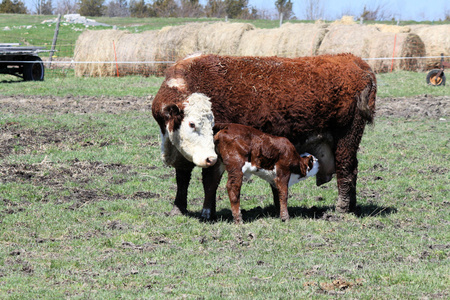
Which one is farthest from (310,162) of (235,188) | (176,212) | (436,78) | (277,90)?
(436,78)

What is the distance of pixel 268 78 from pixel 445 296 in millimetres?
3441

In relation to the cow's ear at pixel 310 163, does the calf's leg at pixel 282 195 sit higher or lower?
lower

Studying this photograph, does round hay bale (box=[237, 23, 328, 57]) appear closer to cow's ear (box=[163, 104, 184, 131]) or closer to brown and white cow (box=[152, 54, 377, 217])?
brown and white cow (box=[152, 54, 377, 217])

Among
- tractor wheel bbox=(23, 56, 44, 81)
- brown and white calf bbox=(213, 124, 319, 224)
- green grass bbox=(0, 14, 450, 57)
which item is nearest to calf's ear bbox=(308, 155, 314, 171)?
brown and white calf bbox=(213, 124, 319, 224)

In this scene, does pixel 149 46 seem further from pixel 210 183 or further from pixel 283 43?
pixel 210 183

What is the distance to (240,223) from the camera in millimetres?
6980

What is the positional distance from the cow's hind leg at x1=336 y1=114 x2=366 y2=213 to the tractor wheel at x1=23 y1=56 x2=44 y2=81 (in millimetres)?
16892

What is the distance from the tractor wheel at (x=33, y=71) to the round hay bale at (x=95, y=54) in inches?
73.4

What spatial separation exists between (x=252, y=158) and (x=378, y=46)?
66.3 feet

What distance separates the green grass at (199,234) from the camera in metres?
5.02

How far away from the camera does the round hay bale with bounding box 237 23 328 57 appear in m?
25.8

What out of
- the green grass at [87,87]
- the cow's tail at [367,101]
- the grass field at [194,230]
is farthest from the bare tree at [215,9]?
the cow's tail at [367,101]

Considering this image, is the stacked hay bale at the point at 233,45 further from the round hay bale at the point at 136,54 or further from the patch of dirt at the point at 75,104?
the patch of dirt at the point at 75,104

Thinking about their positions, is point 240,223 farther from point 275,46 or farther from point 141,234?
point 275,46
